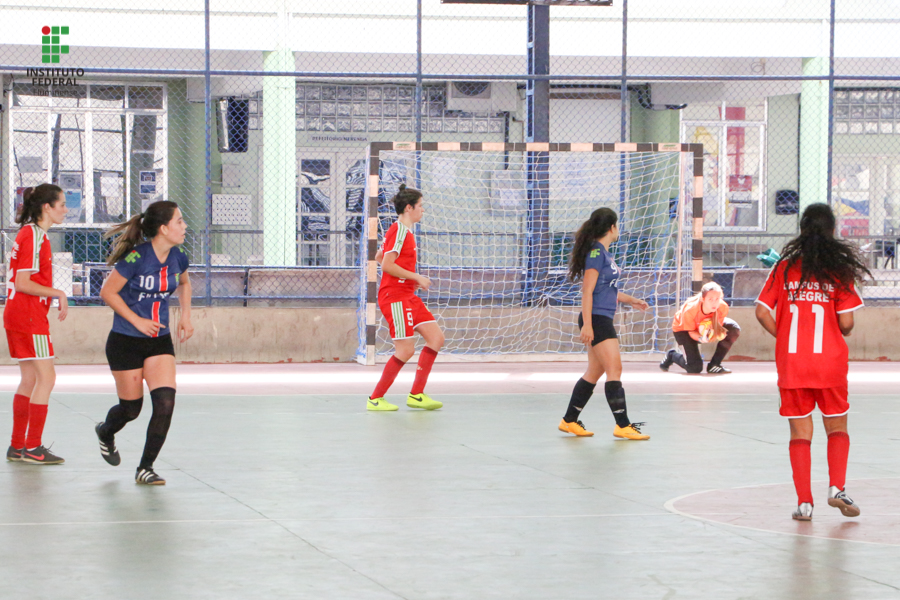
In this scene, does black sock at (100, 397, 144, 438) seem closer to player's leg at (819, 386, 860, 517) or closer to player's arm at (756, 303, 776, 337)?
player's arm at (756, 303, 776, 337)

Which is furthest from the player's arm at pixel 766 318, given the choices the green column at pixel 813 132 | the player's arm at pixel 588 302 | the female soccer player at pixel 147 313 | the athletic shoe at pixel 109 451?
the green column at pixel 813 132

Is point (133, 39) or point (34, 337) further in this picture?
point (133, 39)

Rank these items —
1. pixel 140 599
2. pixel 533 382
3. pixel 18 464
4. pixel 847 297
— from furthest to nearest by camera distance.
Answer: pixel 533 382 < pixel 18 464 < pixel 847 297 < pixel 140 599

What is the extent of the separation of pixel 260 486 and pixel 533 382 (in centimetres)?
746

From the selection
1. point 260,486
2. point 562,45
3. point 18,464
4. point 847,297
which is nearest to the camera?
point 847,297

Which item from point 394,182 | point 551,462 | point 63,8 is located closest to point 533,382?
point 551,462

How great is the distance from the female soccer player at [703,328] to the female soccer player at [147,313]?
908 cm

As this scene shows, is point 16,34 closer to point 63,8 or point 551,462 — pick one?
point 63,8

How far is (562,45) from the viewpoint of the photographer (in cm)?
2483

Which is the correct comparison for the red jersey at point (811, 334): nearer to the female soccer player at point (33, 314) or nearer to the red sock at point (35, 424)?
the female soccer player at point (33, 314)

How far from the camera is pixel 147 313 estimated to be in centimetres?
768

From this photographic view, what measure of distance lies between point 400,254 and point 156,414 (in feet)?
13.8

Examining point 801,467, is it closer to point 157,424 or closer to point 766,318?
point 766,318

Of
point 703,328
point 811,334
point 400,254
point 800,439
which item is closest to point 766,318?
point 811,334
